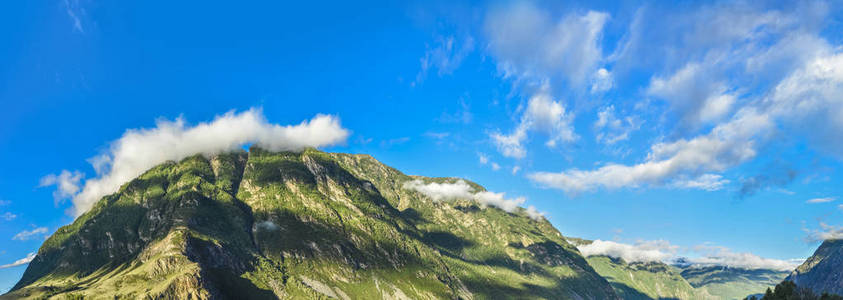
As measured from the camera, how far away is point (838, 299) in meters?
126

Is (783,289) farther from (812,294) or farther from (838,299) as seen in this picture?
(838,299)

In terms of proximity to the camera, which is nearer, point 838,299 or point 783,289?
point 838,299

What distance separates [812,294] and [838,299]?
1586cm

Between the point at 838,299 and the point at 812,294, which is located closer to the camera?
the point at 838,299

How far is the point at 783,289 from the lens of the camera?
148 meters

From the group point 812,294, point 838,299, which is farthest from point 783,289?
point 838,299

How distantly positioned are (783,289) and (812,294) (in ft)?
29.7

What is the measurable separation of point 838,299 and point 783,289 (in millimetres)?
23673

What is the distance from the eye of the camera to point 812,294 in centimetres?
13988
